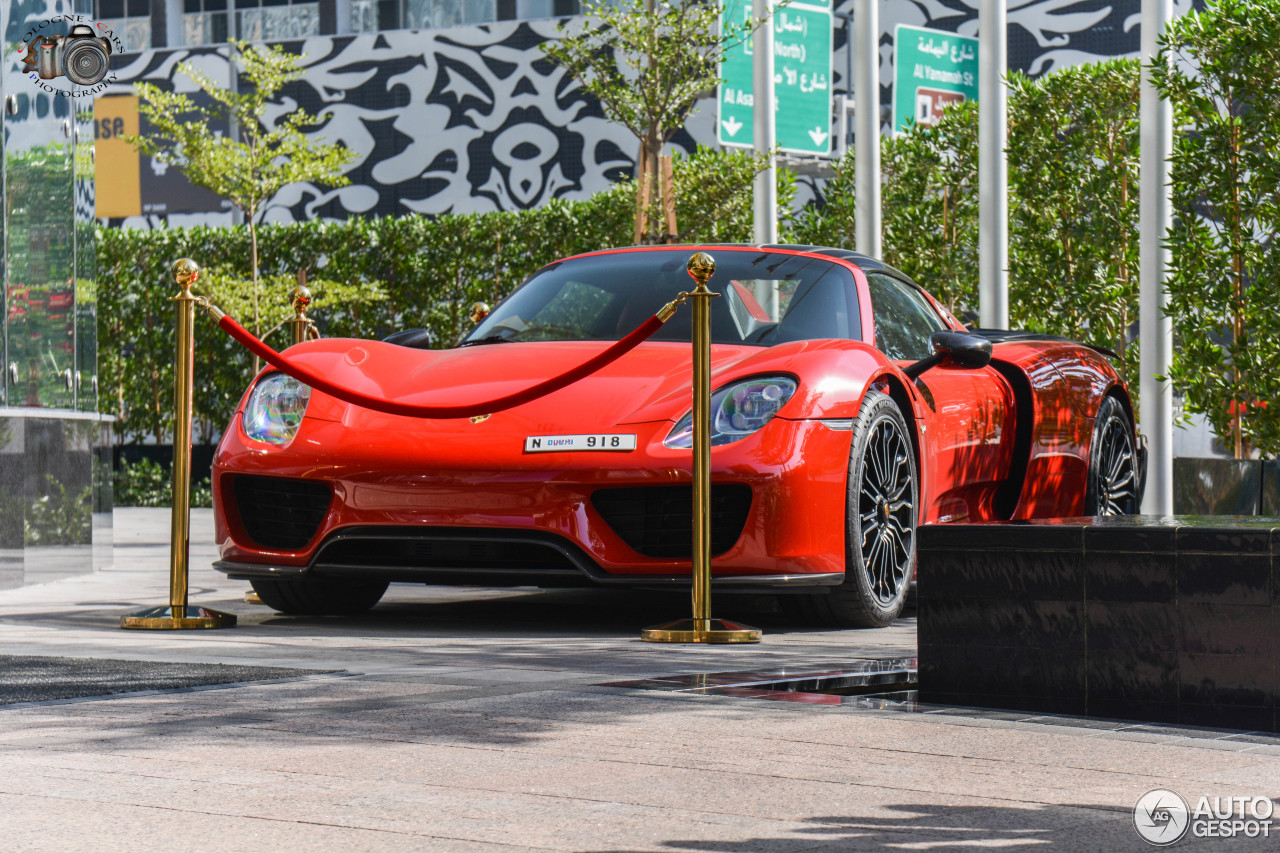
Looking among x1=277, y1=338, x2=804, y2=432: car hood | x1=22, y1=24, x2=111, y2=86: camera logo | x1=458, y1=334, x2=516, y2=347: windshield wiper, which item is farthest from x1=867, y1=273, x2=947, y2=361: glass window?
x1=22, y1=24, x2=111, y2=86: camera logo

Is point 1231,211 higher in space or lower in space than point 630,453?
higher

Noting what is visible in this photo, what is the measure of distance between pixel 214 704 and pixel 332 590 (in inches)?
104

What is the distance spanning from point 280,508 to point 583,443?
120 centimetres

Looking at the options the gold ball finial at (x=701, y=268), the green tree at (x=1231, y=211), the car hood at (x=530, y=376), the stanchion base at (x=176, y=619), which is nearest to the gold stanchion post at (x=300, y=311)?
the car hood at (x=530, y=376)

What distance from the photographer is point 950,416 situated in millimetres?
6816

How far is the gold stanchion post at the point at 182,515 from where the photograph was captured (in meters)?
6.06

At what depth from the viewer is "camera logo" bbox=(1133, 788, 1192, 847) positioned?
2797 mm

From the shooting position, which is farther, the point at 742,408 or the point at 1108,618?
the point at 742,408

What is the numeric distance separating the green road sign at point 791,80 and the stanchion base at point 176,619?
831 centimetres

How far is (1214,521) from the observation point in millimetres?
4262

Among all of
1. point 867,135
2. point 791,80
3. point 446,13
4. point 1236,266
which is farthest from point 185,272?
point 446,13

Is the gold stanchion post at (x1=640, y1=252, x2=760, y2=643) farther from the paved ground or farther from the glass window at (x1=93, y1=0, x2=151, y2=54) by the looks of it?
the glass window at (x1=93, y1=0, x2=151, y2=54)

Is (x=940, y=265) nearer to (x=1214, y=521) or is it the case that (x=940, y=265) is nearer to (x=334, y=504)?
(x=334, y=504)

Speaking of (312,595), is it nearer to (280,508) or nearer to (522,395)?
(280,508)
